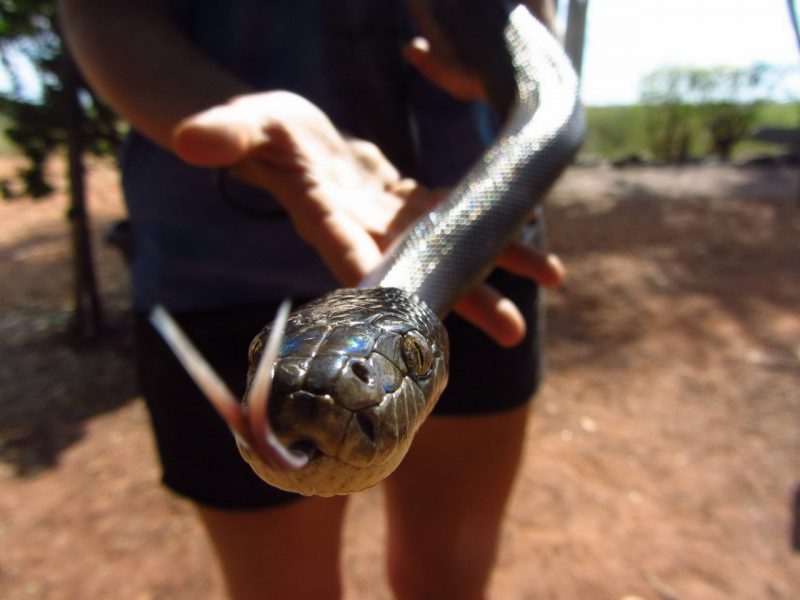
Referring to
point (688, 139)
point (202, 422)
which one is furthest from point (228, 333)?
point (688, 139)

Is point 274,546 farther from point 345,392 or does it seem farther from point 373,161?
point 373,161

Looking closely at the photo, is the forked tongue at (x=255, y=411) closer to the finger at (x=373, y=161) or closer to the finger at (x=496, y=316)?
the finger at (x=496, y=316)

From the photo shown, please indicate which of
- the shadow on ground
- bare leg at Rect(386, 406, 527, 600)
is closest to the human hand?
bare leg at Rect(386, 406, 527, 600)

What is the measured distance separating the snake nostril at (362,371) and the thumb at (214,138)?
55 centimetres

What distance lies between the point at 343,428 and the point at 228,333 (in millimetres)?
784

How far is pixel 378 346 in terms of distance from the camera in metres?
1.04

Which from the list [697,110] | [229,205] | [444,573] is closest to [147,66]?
[229,205]

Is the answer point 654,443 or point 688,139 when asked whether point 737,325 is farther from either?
point 688,139

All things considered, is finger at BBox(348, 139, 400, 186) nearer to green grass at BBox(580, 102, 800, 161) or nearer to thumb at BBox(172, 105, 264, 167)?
thumb at BBox(172, 105, 264, 167)

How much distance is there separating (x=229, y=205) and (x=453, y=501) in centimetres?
109

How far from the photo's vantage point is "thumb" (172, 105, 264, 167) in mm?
1225

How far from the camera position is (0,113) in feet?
16.3

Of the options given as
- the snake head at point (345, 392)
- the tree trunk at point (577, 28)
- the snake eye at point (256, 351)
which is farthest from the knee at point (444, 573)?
the tree trunk at point (577, 28)

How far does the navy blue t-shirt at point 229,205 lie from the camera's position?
160 cm
